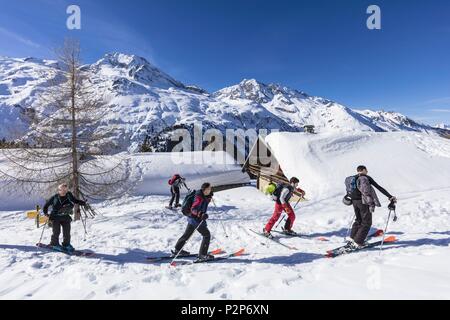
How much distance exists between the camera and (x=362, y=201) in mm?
7406

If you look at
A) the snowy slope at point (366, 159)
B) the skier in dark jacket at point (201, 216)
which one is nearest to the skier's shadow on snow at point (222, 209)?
the snowy slope at point (366, 159)

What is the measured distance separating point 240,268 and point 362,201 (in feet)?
12.0

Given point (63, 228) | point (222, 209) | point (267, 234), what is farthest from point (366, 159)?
point (63, 228)

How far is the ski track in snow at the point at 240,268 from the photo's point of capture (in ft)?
16.3

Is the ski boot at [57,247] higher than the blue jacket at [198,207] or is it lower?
lower

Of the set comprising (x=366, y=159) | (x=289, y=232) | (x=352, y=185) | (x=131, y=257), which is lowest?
(x=131, y=257)

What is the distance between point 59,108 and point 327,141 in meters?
18.3

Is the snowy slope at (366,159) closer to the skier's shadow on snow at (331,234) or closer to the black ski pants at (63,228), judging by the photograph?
the skier's shadow on snow at (331,234)

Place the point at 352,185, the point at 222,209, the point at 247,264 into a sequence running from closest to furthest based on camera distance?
the point at 247,264 < the point at 352,185 < the point at 222,209

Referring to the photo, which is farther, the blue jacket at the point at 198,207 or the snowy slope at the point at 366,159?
the snowy slope at the point at 366,159

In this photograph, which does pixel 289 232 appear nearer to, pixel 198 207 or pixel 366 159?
pixel 198 207

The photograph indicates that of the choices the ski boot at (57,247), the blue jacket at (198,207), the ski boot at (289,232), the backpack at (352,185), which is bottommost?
the ski boot at (289,232)

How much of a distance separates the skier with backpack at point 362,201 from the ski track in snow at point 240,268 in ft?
1.40
